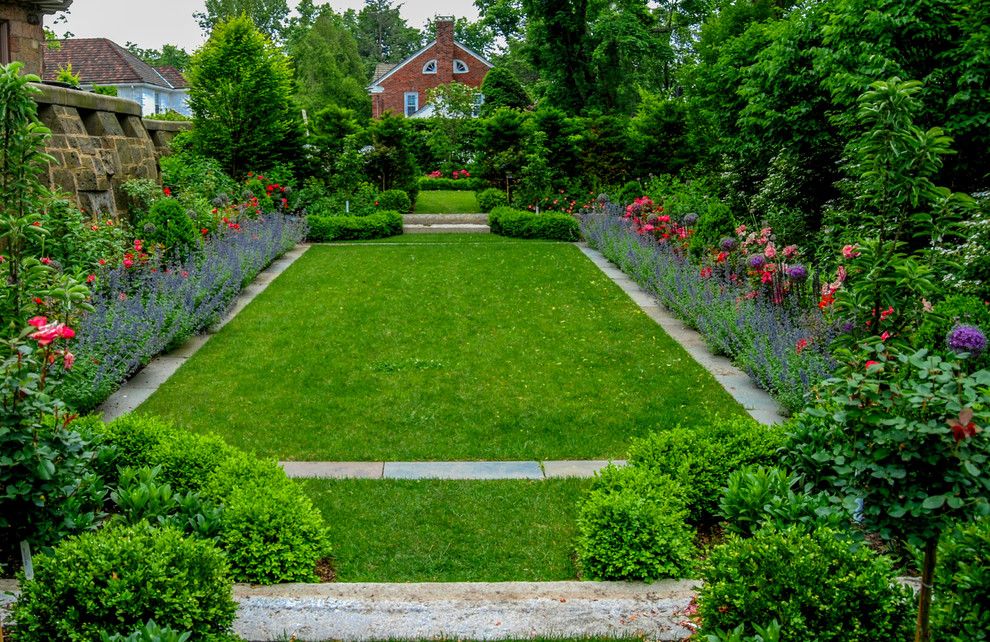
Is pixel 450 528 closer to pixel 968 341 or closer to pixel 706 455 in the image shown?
pixel 706 455

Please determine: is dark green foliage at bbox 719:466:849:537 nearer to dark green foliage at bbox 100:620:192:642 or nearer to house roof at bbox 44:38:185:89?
dark green foliage at bbox 100:620:192:642

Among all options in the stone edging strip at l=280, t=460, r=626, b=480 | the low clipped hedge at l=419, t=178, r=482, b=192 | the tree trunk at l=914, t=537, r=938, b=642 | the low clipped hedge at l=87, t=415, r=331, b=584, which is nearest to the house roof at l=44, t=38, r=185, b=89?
the low clipped hedge at l=419, t=178, r=482, b=192

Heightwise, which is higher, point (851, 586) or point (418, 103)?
point (418, 103)

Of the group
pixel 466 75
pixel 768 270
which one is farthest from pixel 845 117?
pixel 466 75

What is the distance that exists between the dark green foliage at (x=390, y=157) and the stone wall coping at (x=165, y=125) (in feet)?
13.3

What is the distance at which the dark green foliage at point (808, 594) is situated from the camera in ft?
9.46

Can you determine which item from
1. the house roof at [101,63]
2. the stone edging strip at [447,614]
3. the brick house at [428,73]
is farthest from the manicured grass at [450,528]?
the house roof at [101,63]

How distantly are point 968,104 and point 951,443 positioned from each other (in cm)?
776

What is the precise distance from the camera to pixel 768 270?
8266 mm

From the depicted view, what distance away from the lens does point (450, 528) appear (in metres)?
4.54

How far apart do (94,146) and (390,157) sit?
9.49 m

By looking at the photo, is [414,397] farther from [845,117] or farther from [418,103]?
[418,103]

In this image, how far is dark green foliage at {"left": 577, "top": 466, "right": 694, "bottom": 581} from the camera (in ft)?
12.4

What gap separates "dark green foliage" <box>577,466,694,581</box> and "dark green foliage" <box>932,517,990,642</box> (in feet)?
4.07
